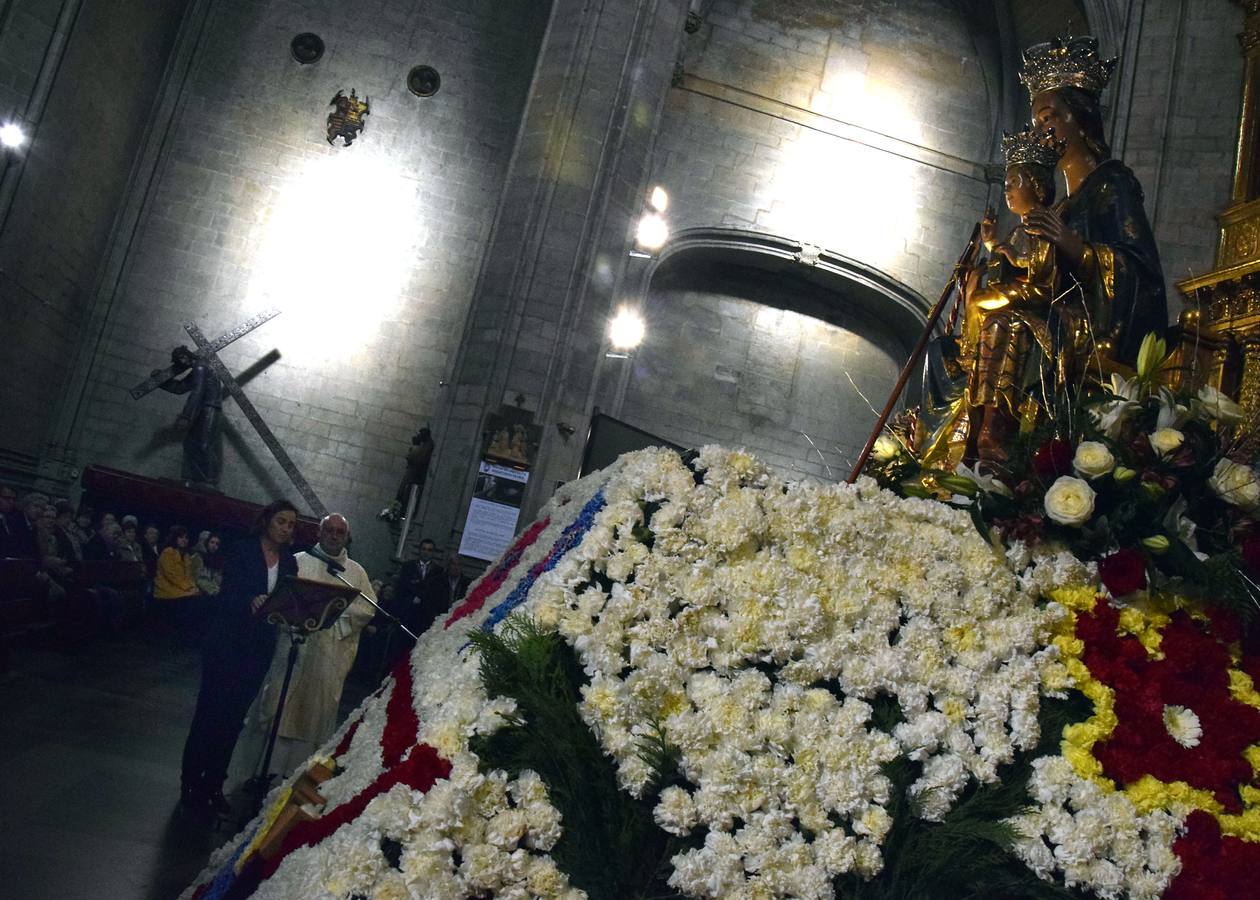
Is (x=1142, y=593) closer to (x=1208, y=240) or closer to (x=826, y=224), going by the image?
(x=1208, y=240)

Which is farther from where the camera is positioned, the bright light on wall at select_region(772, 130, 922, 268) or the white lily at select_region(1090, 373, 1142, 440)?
the bright light on wall at select_region(772, 130, 922, 268)

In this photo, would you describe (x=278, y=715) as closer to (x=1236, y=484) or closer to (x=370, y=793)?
(x=370, y=793)

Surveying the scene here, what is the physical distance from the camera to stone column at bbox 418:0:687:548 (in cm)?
932

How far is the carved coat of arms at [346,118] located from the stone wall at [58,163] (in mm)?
2214

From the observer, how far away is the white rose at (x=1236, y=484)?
2.17m

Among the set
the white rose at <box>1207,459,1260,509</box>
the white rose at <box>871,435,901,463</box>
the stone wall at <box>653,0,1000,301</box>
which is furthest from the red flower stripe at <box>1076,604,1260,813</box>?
the stone wall at <box>653,0,1000,301</box>

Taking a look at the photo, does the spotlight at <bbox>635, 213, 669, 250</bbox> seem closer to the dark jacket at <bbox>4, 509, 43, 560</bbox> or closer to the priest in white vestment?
the dark jacket at <bbox>4, 509, 43, 560</bbox>

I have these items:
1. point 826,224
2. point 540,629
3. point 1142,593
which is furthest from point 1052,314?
point 826,224

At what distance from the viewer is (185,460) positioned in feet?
36.1

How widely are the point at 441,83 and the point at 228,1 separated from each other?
9.47 feet

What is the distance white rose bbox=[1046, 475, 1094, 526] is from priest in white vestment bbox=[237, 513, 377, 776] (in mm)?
3428

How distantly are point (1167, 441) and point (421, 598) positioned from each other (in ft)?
22.0

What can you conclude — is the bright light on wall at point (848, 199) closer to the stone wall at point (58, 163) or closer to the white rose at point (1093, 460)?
the stone wall at point (58, 163)

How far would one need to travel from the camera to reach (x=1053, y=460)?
7.37 feet
